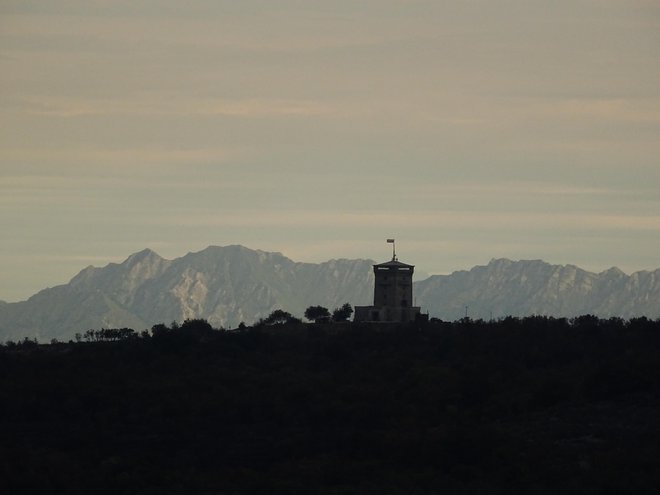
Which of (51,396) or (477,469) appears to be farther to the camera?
(51,396)

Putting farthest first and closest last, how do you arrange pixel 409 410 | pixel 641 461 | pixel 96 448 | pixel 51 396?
pixel 51 396, pixel 409 410, pixel 96 448, pixel 641 461

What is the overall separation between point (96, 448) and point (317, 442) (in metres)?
19.9

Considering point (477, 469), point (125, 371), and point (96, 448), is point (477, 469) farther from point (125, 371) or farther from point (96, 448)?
point (125, 371)

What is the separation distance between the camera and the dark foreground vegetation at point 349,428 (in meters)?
140

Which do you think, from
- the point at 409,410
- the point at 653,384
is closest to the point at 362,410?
the point at 409,410

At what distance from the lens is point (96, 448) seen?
16075cm

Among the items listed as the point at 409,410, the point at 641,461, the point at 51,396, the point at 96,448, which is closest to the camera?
the point at 641,461

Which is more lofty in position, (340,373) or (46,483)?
(340,373)

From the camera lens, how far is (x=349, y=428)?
6658 inches

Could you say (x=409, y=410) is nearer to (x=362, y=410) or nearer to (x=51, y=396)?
(x=362, y=410)

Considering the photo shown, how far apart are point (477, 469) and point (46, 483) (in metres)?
34.6

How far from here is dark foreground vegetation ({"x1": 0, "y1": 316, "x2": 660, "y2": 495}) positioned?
140250 mm

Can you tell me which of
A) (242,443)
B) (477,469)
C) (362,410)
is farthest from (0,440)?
(477,469)

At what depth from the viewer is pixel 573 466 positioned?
137625mm
